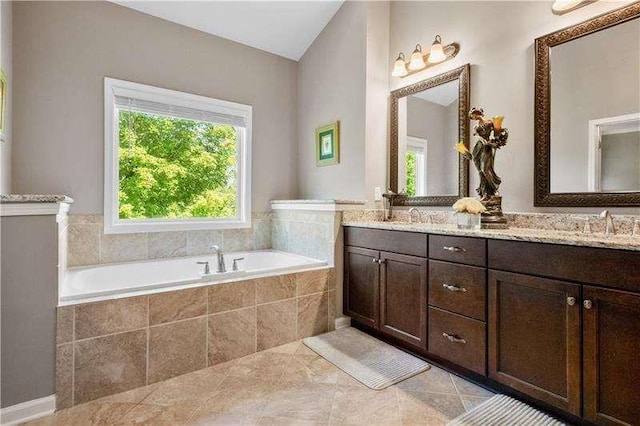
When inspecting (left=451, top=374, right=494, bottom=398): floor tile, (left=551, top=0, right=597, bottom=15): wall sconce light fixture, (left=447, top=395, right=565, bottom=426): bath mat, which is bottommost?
(left=451, top=374, right=494, bottom=398): floor tile

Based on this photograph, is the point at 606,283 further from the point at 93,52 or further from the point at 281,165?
the point at 93,52

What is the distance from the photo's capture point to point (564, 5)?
1847mm

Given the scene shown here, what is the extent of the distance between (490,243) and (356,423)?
1.11 m

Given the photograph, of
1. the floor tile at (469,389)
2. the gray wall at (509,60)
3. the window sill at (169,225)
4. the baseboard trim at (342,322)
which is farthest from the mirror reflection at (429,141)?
the window sill at (169,225)

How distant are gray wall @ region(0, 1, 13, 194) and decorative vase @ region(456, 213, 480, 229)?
2850 mm

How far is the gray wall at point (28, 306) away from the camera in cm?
148

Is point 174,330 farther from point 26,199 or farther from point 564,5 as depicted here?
point 564,5

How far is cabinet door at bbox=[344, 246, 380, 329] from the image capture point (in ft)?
7.79

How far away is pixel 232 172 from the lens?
3.24 meters

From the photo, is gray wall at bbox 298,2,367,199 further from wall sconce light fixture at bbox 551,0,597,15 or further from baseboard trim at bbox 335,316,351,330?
wall sconce light fixture at bbox 551,0,597,15

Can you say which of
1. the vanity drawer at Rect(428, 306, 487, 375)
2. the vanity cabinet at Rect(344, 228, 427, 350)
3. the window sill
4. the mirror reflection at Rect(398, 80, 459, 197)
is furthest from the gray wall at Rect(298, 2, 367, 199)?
the vanity drawer at Rect(428, 306, 487, 375)

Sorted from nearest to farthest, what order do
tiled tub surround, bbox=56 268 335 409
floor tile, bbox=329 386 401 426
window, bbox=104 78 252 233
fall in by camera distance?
floor tile, bbox=329 386 401 426 → tiled tub surround, bbox=56 268 335 409 → window, bbox=104 78 252 233

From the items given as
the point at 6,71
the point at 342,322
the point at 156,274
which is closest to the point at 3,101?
the point at 6,71

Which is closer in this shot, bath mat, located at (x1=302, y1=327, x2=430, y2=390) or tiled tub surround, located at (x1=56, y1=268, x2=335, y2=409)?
tiled tub surround, located at (x1=56, y1=268, x2=335, y2=409)
